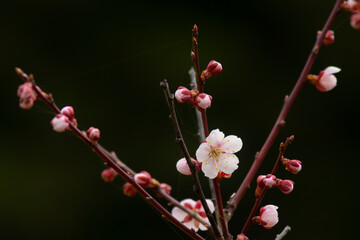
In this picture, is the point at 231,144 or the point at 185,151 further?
the point at 231,144

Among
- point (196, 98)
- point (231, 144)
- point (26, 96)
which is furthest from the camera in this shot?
point (231, 144)

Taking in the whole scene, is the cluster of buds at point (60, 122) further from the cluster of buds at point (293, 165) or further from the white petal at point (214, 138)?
the cluster of buds at point (293, 165)

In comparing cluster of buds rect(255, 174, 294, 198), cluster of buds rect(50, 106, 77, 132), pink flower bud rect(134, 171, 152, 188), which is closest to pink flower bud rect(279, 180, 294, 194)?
cluster of buds rect(255, 174, 294, 198)

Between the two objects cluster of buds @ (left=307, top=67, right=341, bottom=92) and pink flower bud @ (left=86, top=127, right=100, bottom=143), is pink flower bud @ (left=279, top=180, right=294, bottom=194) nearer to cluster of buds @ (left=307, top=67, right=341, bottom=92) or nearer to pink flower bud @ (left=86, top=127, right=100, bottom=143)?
cluster of buds @ (left=307, top=67, right=341, bottom=92)

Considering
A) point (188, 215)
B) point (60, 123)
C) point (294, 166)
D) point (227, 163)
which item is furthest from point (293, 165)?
point (60, 123)

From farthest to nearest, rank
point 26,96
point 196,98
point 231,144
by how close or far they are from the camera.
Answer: point 231,144, point 196,98, point 26,96

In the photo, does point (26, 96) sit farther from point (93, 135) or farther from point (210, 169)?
point (210, 169)

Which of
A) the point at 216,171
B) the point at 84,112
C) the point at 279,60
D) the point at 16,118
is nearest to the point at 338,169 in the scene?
the point at 279,60
